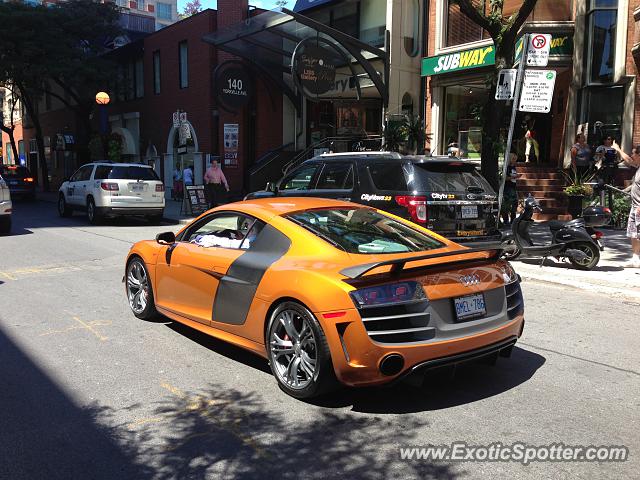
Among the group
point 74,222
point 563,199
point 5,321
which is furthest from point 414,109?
point 5,321

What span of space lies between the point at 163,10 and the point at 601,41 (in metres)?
88.4

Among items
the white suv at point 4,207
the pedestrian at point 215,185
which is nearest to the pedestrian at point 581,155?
the pedestrian at point 215,185

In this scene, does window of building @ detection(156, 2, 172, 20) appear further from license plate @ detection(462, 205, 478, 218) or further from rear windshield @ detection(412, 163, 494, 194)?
license plate @ detection(462, 205, 478, 218)

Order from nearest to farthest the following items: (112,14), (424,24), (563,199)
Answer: (563,199)
(424,24)
(112,14)

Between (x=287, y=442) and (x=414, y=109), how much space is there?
18.3 m

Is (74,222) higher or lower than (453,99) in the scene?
lower

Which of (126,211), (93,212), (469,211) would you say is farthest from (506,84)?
(93,212)

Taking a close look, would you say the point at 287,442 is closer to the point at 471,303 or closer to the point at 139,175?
the point at 471,303

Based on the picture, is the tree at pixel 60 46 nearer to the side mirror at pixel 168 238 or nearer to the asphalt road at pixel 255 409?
the asphalt road at pixel 255 409

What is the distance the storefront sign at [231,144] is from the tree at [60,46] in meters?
9.85

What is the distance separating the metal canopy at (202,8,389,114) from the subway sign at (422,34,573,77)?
5.59 ft

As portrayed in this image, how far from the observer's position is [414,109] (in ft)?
67.0

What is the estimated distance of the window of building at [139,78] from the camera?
102 feet

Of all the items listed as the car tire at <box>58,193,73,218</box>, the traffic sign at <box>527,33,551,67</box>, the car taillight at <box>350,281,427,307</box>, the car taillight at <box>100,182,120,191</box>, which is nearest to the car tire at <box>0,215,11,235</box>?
the car taillight at <box>100,182,120,191</box>
